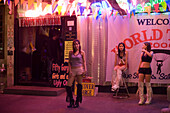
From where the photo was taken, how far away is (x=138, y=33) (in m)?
8.48

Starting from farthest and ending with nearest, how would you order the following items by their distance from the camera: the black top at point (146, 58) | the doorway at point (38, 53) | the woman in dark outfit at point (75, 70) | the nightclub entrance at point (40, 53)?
the doorway at point (38, 53)
the nightclub entrance at point (40, 53)
the black top at point (146, 58)
the woman in dark outfit at point (75, 70)

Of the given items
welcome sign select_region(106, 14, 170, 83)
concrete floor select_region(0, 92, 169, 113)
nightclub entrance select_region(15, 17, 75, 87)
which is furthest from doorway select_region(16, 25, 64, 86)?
welcome sign select_region(106, 14, 170, 83)

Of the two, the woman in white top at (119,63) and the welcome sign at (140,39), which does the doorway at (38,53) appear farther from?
the woman in white top at (119,63)

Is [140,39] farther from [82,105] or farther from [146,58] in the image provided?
[82,105]

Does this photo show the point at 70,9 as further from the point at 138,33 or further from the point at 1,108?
the point at 1,108

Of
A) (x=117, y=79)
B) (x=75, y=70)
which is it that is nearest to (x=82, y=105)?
(x=75, y=70)

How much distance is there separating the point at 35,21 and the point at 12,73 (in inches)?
101

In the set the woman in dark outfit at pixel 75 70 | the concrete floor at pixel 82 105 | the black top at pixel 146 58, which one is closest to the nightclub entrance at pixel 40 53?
the concrete floor at pixel 82 105

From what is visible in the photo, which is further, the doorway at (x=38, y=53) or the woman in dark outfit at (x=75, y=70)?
the doorway at (x=38, y=53)

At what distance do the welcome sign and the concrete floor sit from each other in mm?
972

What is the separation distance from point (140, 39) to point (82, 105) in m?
3.73

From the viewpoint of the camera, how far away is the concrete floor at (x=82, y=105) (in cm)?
596

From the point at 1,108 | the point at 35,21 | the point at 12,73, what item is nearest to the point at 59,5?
the point at 35,21

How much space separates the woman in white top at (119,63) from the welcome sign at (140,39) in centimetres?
75
